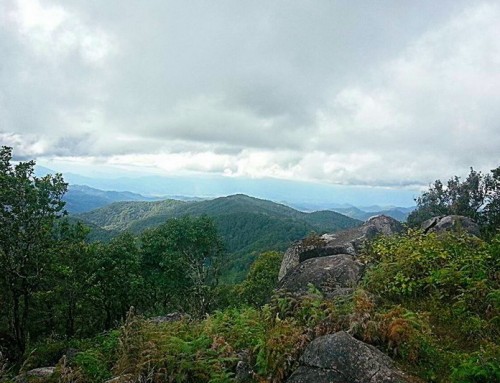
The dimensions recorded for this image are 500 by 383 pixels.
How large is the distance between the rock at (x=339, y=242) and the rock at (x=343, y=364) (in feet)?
22.9

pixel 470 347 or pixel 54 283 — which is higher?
pixel 470 347

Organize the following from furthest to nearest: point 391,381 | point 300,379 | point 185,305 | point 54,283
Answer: point 185,305, point 54,283, point 300,379, point 391,381

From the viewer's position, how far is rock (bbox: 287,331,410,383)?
5845 mm

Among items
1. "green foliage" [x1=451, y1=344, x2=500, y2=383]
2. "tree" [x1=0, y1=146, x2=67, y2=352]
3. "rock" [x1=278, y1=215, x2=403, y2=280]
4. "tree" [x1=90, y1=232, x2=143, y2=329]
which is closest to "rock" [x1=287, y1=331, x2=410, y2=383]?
"green foliage" [x1=451, y1=344, x2=500, y2=383]

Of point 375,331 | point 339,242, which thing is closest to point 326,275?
point 339,242

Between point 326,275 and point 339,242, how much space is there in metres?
3.48

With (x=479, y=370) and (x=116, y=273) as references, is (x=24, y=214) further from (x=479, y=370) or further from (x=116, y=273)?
(x=479, y=370)

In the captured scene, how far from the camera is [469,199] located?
52.2m

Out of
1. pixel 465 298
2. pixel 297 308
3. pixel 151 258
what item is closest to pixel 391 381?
pixel 297 308

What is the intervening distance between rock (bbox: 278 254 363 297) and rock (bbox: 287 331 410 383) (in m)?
3.79

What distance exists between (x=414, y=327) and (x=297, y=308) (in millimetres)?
2392

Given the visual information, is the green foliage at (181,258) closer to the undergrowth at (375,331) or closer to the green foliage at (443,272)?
the undergrowth at (375,331)

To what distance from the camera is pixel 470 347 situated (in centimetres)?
702

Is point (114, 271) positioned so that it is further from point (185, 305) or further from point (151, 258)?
point (185, 305)
